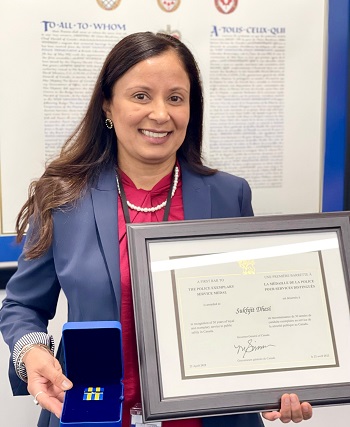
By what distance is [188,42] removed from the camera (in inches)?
52.2

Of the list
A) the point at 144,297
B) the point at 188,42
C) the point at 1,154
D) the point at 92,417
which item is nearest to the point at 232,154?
the point at 188,42

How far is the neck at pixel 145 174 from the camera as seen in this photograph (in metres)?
0.95

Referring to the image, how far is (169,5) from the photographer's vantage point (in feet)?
4.27

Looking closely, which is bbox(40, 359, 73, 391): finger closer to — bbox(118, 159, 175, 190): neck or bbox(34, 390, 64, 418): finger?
Result: bbox(34, 390, 64, 418): finger

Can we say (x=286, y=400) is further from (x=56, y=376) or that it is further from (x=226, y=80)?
(x=226, y=80)

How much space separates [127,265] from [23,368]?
24cm

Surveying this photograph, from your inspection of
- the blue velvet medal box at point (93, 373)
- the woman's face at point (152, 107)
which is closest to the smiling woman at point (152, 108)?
the woman's face at point (152, 107)

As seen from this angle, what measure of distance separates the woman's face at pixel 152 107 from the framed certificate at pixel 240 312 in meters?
0.18

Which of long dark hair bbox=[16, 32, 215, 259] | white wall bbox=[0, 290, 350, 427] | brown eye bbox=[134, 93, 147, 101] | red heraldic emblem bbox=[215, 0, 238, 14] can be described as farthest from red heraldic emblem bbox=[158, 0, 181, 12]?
white wall bbox=[0, 290, 350, 427]

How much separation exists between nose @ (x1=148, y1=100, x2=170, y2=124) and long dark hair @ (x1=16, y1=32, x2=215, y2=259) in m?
0.08

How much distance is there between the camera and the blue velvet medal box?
64 centimetres

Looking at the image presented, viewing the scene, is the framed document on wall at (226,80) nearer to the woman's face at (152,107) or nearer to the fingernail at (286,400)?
the woman's face at (152,107)
